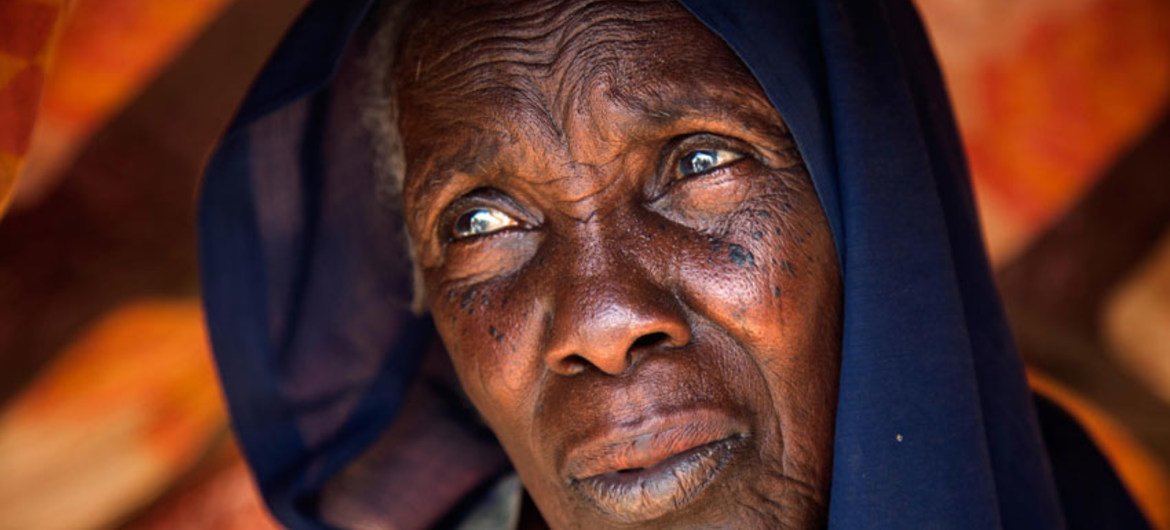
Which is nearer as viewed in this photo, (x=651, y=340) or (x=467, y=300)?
(x=651, y=340)

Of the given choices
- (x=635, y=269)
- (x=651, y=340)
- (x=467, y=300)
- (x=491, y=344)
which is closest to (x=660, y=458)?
(x=651, y=340)

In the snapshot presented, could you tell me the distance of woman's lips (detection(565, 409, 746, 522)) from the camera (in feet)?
6.02

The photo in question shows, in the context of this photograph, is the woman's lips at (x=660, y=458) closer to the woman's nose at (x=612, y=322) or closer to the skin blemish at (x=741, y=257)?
the woman's nose at (x=612, y=322)

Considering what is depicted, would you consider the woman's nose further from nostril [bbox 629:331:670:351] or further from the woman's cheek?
the woman's cheek

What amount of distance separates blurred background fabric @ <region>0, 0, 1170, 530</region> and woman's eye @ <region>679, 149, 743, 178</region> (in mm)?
1679

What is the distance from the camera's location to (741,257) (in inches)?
76.1

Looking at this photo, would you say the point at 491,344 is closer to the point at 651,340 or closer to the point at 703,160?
the point at 651,340

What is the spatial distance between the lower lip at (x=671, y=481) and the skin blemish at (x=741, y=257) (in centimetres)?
26

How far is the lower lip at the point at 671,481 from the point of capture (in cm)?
186

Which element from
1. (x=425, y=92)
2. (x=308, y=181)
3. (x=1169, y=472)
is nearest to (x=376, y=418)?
(x=308, y=181)

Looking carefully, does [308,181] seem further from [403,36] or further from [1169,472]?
[1169,472]

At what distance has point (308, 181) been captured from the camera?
2709 millimetres

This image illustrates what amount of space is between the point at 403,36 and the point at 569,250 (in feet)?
2.14

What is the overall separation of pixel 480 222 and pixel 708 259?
48cm
